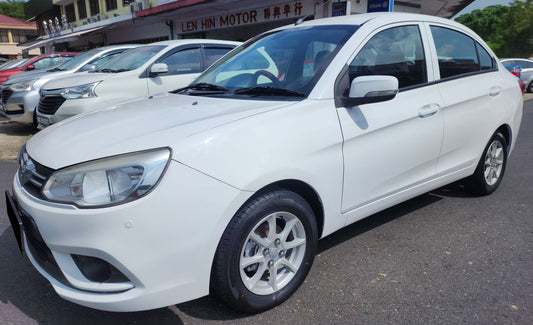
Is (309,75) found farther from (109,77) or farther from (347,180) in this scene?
(109,77)

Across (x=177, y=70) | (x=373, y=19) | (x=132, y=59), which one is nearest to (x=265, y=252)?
(x=373, y=19)

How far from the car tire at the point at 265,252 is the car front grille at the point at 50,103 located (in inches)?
211

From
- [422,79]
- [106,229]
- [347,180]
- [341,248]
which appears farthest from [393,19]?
[106,229]

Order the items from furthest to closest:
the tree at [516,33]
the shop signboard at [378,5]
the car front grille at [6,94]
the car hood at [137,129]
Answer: the tree at [516,33]
the shop signboard at [378,5]
the car front grille at [6,94]
the car hood at [137,129]

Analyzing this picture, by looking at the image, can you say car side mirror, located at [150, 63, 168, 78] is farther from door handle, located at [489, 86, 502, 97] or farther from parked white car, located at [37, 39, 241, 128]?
door handle, located at [489, 86, 502, 97]

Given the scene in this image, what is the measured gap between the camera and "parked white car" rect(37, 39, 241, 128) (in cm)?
621

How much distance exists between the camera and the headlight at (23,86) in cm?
782

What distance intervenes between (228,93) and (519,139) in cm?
615

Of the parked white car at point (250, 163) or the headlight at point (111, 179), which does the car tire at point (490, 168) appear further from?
the headlight at point (111, 179)

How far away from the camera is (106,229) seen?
181cm

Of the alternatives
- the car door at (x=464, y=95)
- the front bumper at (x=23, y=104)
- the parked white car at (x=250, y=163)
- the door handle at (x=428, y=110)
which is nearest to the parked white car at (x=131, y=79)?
the front bumper at (x=23, y=104)

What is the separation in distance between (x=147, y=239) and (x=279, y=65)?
5.50ft

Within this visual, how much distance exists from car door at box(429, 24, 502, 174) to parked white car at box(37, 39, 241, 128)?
13.3 ft

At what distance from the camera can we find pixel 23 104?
7.71 m
